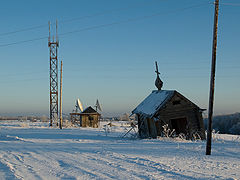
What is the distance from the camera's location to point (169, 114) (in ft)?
50.9

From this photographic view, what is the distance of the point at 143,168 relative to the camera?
6.58 metres

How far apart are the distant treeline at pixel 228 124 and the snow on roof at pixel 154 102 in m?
30.9

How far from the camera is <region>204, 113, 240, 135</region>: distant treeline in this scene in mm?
44806

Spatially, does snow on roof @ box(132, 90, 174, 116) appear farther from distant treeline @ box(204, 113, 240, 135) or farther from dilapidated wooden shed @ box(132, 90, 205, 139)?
distant treeline @ box(204, 113, 240, 135)

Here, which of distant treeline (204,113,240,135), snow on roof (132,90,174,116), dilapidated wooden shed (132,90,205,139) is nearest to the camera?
dilapidated wooden shed (132,90,205,139)

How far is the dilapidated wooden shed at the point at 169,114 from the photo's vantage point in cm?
1516

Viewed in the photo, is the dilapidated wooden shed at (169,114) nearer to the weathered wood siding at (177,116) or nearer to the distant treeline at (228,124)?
the weathered wood siding at (177,116)

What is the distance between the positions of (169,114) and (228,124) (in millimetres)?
38537

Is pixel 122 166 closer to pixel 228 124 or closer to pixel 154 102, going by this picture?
pixel 154 102

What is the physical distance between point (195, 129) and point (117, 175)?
1153cm

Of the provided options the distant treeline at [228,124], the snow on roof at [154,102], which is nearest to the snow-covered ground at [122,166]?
the snow on roof at [154,102]

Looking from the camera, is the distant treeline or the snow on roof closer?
the snow on roof

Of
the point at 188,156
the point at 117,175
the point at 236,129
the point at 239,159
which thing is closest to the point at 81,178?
the point at 117,175

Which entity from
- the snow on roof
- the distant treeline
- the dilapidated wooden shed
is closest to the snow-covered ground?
the dilapidated wooden shed
